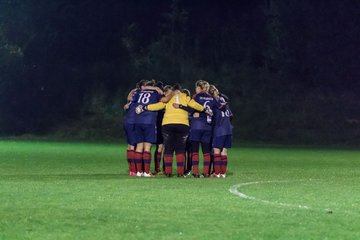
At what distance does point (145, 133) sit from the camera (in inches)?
801

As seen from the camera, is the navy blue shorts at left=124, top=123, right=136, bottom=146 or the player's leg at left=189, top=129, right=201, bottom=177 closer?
the player's leg at left=189, top=129, right=201, bottom=177

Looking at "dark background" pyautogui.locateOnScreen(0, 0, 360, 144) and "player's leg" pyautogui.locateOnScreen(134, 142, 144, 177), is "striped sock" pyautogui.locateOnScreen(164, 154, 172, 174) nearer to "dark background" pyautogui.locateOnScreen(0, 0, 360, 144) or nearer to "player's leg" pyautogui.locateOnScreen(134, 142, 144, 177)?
"player's leg" pyautogui.locateOnScreen(134, 142, 144, 177)

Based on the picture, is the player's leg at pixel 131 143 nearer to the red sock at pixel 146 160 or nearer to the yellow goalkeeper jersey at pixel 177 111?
the red sock at pixel 146 160

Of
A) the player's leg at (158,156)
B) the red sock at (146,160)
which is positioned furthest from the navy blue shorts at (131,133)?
the player's leg at (158,156)

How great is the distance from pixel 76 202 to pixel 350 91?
38174 mm

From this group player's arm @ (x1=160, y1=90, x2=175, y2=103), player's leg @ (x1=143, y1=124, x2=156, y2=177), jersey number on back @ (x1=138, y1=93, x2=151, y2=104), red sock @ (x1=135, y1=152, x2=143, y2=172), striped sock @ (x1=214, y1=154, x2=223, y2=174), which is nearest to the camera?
player's arm @ (x1=160, y1=90, x2=175, y2=103)

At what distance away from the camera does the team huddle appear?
776 inches

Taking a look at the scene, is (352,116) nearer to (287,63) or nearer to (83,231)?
(287,63)

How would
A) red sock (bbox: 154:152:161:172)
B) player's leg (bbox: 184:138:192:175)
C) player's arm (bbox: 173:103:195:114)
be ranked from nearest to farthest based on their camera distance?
1. player's arm (bbox: 173:103:195:114)
2. player's leg (bbox: 184:138:192:175)
3. red sock (bbox: 154:152:161:172)

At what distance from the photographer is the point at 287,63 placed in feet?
169

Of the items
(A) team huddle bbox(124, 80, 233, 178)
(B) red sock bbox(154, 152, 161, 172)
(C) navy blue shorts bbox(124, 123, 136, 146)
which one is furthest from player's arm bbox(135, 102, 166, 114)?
(B) red sock bbox(154, 152, 161, 172)

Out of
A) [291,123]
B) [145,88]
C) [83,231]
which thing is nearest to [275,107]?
[291,123]

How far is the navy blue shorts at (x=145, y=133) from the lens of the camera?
20.3 m

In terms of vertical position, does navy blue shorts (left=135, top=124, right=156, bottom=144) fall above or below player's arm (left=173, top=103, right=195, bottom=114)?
below
